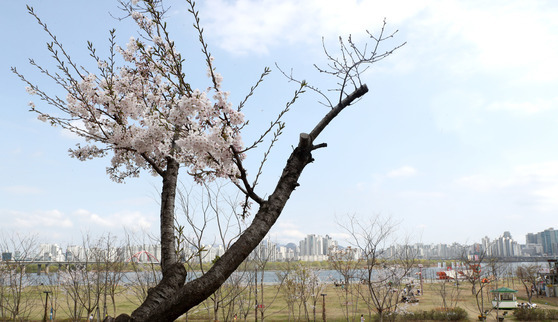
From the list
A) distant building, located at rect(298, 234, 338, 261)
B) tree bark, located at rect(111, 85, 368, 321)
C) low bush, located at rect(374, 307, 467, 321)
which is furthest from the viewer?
distant building, located at rect(298, 234, 338, 261)

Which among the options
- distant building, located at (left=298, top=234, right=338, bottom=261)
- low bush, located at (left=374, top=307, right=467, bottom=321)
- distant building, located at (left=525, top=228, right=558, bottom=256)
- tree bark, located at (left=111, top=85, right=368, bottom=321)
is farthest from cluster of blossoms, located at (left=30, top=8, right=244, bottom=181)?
distant building, located at (left=525, top=228, right=558, bottom=256)

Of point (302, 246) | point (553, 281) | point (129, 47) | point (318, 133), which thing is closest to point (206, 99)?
point (318, 133)

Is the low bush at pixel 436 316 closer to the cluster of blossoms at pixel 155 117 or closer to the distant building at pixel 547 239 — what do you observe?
the cluster of blossoms at pixel 155 117

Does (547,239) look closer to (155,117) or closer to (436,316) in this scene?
(436,316)

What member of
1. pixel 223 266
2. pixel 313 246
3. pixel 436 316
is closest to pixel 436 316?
pixel 436 316

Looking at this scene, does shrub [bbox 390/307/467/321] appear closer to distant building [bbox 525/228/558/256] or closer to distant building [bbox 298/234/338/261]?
distant building [bbox 298/234/338/261]

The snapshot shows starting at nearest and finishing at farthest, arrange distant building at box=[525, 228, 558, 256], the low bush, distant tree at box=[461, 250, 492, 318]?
distant tree at box=[461, 250, 492, 318] → the low bush → distant building at box=[525, 228, 558, 256]

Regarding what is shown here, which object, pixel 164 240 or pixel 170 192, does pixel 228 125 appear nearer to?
pixel 170 192

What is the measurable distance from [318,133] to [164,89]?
4.44 ft

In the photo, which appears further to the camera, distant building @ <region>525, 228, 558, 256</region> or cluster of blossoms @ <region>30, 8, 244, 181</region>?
distant building @ <region>525, 228, 558, 256</region>

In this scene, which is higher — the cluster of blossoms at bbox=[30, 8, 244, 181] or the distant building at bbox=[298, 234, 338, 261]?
the cluster of blossoms at bbox=[30, 8, 244, 181]

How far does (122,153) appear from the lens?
2744mm

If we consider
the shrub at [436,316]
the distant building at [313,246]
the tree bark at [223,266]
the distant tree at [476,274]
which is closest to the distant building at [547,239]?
the distant building at [313,246]

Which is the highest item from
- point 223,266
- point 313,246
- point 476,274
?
point 223,266
